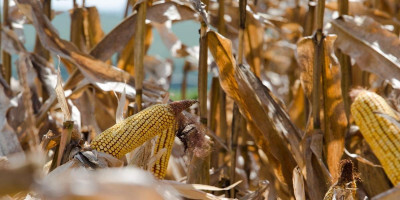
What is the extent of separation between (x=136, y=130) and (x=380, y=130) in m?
0.77

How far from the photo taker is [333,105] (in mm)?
2133

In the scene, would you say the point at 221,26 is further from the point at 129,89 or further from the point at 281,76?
the point at 281,76

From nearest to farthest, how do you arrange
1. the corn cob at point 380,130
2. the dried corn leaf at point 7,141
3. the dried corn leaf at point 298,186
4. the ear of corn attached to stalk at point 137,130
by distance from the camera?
the ear of corn attached to stalk at point 137,130 < the dried corn leaf at point 298,186 < the corn cob at point 380,130 < the dried corn leaf at point 7,141

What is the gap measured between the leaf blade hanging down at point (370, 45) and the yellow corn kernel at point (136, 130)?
3.21ft

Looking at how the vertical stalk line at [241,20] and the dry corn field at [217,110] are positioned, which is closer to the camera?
the dry corn field at [217,110]

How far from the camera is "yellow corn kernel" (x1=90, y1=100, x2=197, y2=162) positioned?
4.92ft

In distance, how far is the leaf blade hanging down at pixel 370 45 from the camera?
2238mm

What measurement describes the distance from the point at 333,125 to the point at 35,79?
142 centimetres

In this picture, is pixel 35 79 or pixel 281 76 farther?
pixel 281 76

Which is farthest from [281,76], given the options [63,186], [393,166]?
[63,186]

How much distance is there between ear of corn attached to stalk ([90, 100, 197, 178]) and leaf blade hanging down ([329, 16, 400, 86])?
0.96m

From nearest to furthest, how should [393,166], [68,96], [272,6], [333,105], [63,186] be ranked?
1. [63,186]
2. [393,166]
3. [333,105]
4. [68,96]
5. [272,6]

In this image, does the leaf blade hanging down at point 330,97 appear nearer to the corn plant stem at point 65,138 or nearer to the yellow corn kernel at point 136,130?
the yellow corn kernel at point 136,130

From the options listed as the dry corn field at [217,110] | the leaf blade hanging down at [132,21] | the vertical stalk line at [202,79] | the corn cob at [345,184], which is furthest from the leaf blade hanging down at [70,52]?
the corn cob at [345,184]
